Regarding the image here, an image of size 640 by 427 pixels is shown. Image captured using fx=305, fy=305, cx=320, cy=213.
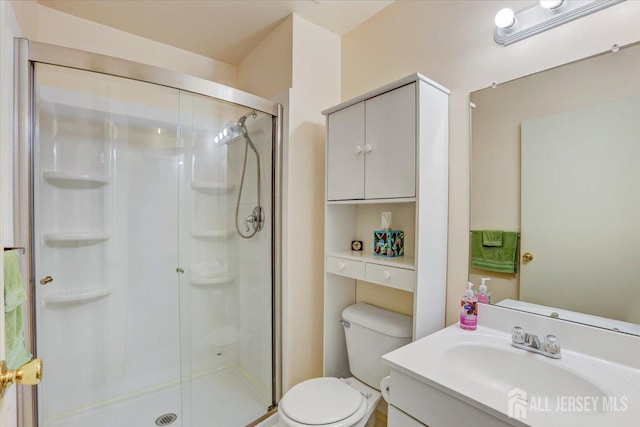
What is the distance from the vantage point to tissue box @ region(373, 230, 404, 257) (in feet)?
5.13

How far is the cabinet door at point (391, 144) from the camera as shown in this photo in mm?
1350

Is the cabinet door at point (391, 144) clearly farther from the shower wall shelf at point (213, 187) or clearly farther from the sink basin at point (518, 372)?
the shower wall shelf at point (213, 187)

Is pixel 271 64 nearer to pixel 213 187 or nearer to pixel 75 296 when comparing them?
pixel 213 187

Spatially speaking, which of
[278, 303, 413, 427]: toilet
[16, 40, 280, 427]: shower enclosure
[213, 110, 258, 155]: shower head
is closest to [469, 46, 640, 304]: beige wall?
[278, 303, 413, 427]: toilet

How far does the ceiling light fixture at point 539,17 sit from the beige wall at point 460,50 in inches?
1.1

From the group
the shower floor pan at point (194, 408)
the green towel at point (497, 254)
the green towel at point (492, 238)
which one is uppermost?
the green towel at point (492, 238)

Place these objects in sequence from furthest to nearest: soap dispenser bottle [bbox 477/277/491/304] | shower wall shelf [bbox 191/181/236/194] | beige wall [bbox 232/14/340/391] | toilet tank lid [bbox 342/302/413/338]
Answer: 1. shower wall shelf [bbox 191/181/236/194]
2. beige wall [bbox 232/14/340/391]
3. toilet tank lid [bbox 342/302/413/338]
4. soap dispenser bottle [bbox 477/277/491/304]

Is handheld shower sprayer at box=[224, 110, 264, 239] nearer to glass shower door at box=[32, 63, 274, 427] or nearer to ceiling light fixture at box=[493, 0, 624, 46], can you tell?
glass shower door at box=[32, 63, 274, 427]

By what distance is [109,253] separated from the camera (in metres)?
1.93

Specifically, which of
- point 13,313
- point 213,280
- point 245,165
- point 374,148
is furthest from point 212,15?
point 13,313

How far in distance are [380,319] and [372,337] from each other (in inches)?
3.9

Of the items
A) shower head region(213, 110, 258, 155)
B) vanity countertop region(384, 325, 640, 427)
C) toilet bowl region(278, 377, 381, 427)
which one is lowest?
toilet bowl region(278, 377, 381, 427)

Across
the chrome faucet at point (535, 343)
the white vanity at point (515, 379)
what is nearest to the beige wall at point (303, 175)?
the white vanity at point (515, 379)

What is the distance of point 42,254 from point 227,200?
0.95 m
